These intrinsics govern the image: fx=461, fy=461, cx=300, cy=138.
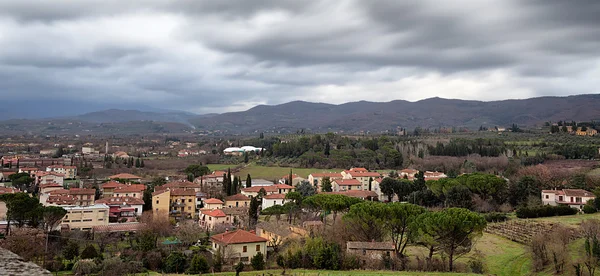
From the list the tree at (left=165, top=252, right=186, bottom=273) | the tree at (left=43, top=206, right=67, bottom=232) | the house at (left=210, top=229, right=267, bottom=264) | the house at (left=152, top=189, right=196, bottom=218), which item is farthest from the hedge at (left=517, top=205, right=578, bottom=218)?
the tree at (left=43, top=206, right=67, bottom=232)

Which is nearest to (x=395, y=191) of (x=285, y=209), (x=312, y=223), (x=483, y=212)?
(x=483, y=212)

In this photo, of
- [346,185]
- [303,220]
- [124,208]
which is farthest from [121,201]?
[346,185]

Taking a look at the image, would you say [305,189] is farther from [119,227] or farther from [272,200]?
[119,227]

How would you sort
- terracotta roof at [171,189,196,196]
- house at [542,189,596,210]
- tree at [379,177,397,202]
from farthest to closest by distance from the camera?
tree at [379,177,397,202] < terracotta roof at [171,189,196,196] < house at [542,189,596,210]

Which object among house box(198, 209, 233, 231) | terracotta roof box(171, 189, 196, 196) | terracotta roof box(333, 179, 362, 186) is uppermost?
terracotta roof box(171, 189, 196, 196)

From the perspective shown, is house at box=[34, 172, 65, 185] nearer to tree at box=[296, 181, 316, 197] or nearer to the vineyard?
tree at box=[296, 181, 316, 197]

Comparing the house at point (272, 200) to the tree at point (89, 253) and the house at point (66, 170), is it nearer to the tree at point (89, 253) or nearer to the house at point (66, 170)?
the tree at point (89, 253)
